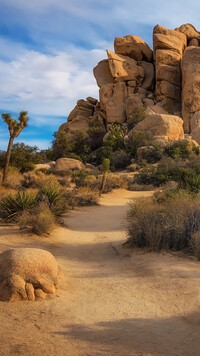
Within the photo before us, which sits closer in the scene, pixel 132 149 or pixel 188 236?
pixel 188 236

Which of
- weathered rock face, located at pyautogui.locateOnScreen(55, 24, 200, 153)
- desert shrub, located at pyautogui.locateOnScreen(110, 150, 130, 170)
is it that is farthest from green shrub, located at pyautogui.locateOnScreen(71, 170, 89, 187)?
weathered rock face, located at pyautogui.locateOnScreen(55, 24, 200, 153)

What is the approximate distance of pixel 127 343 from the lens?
4645 millimetres

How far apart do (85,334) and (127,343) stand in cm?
53

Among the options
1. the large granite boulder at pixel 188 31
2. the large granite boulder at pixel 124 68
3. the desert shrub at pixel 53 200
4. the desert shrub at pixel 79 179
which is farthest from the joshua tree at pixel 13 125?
the large granite boulder at pixel 188 31

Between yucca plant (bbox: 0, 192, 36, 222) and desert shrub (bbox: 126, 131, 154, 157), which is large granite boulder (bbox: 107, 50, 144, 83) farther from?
yucca plant (bbox: 0, 192, 36, 222)

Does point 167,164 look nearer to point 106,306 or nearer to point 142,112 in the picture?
point 142,112

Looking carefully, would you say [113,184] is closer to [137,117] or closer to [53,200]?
[53,200]

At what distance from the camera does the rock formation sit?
45719 millimetres

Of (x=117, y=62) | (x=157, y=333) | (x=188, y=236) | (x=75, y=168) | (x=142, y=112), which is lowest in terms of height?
(x=157, y=333)

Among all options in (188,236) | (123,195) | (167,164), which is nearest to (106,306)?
(188,236)

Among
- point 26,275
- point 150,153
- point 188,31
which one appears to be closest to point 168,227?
point 26,275

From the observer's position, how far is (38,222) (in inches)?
428

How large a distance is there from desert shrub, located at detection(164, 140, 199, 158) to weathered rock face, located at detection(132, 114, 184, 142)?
2838 millimetres

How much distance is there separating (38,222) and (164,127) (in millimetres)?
→ 30339
